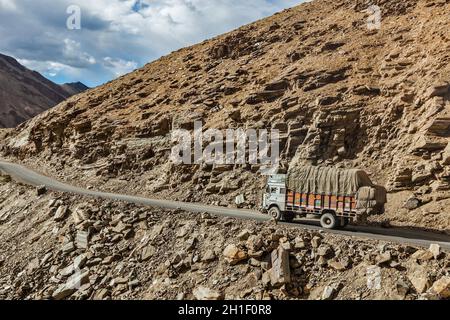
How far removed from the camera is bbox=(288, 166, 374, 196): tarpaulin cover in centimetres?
2095

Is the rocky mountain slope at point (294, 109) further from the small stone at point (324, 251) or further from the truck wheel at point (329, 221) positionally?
the small stone at point (324, 251)

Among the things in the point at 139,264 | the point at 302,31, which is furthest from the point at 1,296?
the point at 302,31

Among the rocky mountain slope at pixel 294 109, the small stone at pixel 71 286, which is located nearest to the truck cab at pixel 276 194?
the rocky mountain slope at pixel 294 109

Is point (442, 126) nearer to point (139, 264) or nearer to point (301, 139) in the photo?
point (301, 139)

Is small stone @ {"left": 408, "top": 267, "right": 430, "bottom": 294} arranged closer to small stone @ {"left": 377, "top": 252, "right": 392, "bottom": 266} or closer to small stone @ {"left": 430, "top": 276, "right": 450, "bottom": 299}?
small stone @ {"left": 430, "top": 276, "right": 450, "bottom": 299}

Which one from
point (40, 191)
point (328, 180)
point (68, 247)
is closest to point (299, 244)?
point (328, 180)

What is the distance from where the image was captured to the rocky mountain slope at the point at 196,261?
13.6m

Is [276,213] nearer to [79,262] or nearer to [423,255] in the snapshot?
[423,255]

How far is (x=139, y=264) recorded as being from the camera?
17672mm

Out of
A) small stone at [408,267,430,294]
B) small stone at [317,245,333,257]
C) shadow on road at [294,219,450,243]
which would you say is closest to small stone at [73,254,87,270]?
small stone at [317,245,333,257]

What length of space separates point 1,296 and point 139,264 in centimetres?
702

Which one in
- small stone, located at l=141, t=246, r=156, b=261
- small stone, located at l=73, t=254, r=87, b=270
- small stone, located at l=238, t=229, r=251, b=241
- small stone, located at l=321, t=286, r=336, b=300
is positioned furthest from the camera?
small stone, located at l=73, t=254, r=87, b=270
